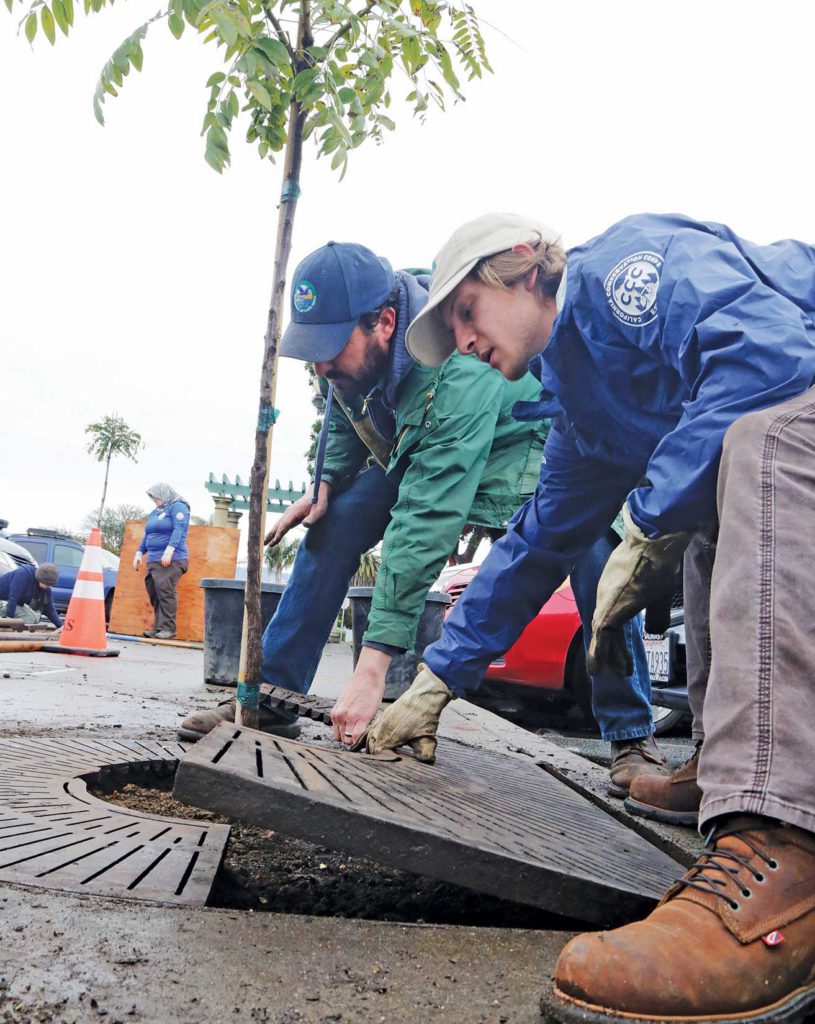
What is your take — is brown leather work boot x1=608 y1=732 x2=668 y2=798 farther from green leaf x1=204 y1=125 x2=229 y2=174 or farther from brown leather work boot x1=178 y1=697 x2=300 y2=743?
green leaf x1=204 y1=125 x2=229 y2=174

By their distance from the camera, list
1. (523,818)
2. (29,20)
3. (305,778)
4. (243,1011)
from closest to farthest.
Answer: (243,1011), (305,778), (523,818), (29,20)

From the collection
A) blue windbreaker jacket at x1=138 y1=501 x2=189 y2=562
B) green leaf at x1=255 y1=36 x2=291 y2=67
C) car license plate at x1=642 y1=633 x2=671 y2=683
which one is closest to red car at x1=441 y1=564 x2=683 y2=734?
car license plate at x1=642 y1=633 x2=671 y2=683

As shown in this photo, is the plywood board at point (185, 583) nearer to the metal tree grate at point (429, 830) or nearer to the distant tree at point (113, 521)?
the metal tree grate at point (429, 830)

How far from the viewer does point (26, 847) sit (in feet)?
4.91

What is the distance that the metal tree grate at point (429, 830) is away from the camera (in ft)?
4.25

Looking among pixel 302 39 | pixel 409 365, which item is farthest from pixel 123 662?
pixel 302 39

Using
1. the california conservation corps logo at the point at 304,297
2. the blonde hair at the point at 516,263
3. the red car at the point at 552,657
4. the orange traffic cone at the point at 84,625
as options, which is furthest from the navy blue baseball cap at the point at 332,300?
the orange traffic cone at the point at 84,625

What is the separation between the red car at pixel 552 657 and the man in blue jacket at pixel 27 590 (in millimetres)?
8162

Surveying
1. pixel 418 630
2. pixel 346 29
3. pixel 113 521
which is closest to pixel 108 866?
pixel 346 29

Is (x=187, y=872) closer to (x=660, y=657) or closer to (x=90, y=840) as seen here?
(x=90, y=840)

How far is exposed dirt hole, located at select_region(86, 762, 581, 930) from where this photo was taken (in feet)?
5.18

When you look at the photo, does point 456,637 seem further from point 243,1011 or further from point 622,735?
point 243,1011

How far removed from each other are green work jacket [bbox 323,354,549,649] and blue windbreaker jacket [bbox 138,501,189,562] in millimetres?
8069

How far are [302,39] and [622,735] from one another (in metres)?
2.36
